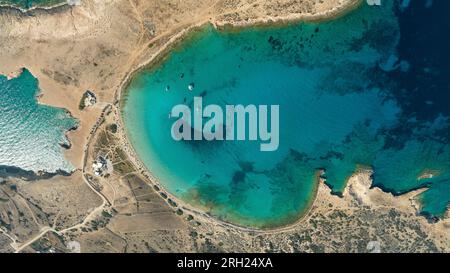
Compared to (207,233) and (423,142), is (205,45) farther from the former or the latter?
(423,142)

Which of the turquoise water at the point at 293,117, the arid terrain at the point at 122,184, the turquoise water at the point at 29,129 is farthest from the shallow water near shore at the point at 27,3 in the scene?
the turquoise water at the point at 293,117

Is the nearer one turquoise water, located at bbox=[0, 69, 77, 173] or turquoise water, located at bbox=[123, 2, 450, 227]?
turquoise water, located at bbox=[123, 2, 450, 227]

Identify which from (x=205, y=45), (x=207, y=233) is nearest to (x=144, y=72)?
(x=205, y=45)

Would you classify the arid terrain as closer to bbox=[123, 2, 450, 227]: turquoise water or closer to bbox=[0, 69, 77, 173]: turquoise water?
bbox=[0, 69, 77, 173]: turquoise water

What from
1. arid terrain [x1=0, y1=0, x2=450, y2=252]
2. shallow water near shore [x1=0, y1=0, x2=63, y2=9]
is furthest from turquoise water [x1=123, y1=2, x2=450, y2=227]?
shallow water near shore [x1=0, y1=0, x2=63, y2=9]

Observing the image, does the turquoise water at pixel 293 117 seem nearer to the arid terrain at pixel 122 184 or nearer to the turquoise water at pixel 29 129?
the arid terrain at pixel 122 184
